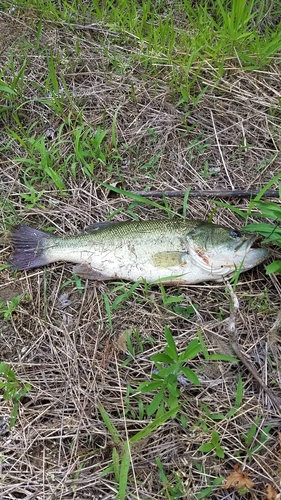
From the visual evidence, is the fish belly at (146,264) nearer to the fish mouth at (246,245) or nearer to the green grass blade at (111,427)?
the fish mouth at (246,245)

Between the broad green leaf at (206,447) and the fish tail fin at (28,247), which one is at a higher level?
the fish tail fin at (28,247)

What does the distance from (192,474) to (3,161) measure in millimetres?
2900

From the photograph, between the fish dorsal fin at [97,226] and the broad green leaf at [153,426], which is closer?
the broad green leaf at [153,426]

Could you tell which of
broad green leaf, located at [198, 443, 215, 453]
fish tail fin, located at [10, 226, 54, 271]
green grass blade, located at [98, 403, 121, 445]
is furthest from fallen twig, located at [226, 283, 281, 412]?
fish tail fin, located at [10, 226, 54, 271]

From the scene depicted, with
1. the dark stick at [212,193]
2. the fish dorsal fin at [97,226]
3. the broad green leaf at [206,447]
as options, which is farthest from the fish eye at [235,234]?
the broad green leaf at [206,447]

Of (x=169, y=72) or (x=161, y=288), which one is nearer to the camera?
(x=161, y=288)

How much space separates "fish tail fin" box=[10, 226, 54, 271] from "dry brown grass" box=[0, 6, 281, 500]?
85 mm

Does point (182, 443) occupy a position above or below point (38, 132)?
below

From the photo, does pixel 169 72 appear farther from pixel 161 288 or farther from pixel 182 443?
pixel 182 443

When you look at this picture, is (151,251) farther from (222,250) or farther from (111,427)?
(111,427)

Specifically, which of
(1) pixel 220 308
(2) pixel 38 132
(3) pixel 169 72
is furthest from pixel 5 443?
(3) pixel 169 72

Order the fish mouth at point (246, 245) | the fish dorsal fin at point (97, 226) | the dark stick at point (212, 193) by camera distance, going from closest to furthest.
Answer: the fish mouth at point (246, 245)
the fish dorsal fin at point (97, 226)
the dark stick at point (212, 193)

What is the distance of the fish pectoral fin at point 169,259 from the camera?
316 cm

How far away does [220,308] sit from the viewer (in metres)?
3.07
